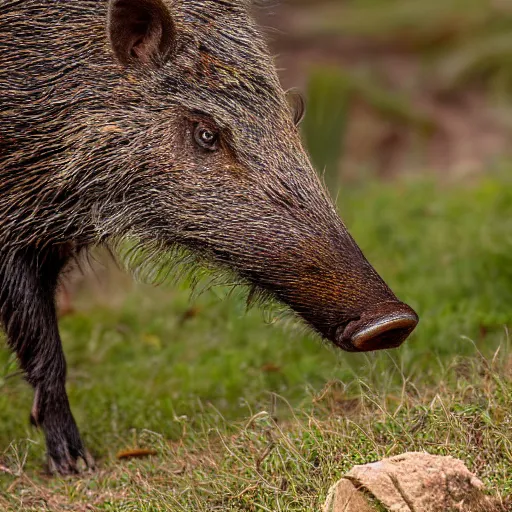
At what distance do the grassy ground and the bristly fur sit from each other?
0.53m

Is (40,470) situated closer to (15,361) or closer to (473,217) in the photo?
(15,361)

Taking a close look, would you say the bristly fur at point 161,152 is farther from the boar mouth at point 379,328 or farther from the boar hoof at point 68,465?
the boar hoof at point 68,465

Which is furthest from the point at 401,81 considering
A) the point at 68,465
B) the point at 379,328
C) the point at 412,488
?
the point at 412,488

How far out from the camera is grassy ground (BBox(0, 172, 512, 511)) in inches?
152

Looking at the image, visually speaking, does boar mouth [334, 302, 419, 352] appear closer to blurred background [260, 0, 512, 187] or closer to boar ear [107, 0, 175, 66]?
boar ear [107, 0, 175, 66]

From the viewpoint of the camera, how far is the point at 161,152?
4141 mm

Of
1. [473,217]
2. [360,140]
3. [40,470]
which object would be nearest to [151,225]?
[40,470]

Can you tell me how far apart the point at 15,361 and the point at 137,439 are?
2.19 feet

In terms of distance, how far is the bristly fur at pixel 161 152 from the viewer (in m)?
4.06

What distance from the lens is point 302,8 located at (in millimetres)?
16234

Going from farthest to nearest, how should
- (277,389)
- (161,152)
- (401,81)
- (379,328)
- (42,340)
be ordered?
(401,81) < (277,389) < (42,340) < (161,152) < (379,328)

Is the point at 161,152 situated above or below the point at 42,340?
above

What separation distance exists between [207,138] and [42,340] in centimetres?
118

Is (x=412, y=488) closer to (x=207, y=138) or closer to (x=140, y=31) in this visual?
(x=207, y=138)
